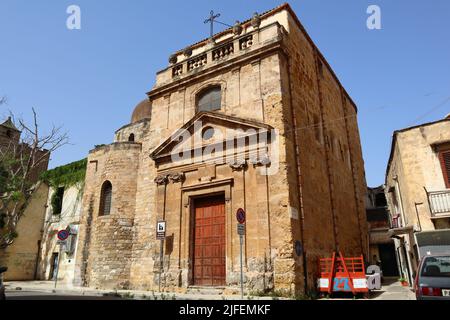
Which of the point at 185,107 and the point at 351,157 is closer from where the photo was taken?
the point at 185,107

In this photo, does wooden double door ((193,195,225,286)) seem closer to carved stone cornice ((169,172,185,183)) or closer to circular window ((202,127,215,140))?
carved stone cornice ((169,172,185,183))

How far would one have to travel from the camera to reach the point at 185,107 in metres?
13.4

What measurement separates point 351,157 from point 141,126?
465 inches

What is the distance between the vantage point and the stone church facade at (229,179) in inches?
390

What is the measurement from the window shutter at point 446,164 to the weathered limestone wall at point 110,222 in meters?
11.3

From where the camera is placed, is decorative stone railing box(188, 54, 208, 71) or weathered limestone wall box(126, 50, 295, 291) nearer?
weathered limestone wall box(126, 50, 295, 291)

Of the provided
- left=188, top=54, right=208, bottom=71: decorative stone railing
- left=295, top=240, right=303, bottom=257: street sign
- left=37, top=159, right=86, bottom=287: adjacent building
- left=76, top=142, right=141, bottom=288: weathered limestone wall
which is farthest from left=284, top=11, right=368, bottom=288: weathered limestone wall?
left=37, top=159, right=86, bottom=287: adjacent building

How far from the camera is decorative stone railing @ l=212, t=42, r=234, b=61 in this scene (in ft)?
42.3

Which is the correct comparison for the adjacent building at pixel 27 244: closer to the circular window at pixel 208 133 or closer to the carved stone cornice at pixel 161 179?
the carved stone cornice at pixel 161 179

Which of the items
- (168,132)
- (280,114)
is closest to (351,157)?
(280,114)

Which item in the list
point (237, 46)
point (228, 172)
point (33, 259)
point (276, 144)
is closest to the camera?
point (276, 144)

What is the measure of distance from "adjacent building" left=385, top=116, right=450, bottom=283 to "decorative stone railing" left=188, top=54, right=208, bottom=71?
790 centimetres

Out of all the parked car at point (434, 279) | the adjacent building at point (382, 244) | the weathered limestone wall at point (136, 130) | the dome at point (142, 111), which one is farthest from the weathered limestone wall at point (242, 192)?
the adjacent building at point (382, 244)
